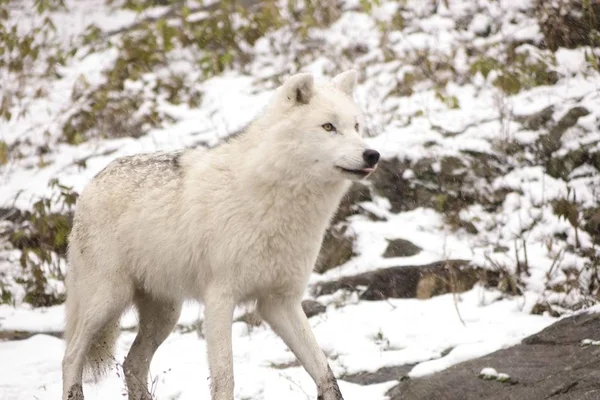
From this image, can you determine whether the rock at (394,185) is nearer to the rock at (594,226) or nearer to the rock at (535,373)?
the rock at (594,226)

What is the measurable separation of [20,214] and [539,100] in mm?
5966

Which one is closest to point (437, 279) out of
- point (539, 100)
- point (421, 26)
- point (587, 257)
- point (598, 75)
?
point (587, 257)

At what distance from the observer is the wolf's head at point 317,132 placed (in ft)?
13.0

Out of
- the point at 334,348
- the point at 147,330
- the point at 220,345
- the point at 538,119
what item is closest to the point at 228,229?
the point at 220,345

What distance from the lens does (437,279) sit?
6430 millimetres

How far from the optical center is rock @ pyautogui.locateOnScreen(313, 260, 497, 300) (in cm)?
639

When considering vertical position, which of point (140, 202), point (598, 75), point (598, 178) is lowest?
point (598, 178)

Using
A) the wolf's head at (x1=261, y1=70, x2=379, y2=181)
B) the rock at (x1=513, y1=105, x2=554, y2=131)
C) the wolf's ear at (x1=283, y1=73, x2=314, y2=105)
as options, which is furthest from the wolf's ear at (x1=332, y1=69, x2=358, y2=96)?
the rock at (x1=513, y1=105, x2=554, y2=131)

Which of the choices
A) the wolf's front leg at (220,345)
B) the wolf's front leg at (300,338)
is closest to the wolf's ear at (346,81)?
the wolf's front leg at (300,338)

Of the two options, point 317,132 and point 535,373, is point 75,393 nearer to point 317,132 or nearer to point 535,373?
point 317,132

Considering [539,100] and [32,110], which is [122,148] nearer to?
→ [32,110]

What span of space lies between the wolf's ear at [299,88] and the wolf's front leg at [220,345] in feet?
4.01

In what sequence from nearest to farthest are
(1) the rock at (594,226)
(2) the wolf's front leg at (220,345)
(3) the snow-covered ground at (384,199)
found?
(2) the wolf's front leg at (220,345) < (3) the snow-covered ground at (384,199) < (1) the rock at (594,226)

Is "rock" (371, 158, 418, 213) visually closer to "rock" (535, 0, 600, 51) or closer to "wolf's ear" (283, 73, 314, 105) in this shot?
"rock" (535, 0, 600, 51)
